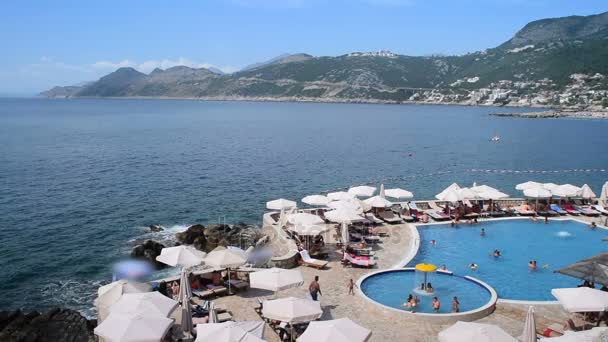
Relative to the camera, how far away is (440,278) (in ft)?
64.7

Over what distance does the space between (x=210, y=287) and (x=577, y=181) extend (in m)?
46.2

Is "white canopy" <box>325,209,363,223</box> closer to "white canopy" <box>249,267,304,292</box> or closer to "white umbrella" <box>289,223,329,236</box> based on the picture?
"white umbrella" <box>289,223,329,236</box>

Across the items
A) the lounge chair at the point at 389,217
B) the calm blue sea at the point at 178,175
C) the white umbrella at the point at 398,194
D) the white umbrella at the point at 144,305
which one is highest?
the white umbrella at the point at 144,305

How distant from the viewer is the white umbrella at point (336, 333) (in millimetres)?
11938

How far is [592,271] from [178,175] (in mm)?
44635

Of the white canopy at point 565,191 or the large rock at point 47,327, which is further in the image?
the white canopy at point 565,191

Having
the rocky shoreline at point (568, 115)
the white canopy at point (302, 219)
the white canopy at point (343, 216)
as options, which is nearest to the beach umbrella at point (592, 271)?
the white canopy at point (343, 216)

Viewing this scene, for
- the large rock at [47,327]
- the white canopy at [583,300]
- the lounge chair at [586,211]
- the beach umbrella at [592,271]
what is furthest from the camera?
the lounge chair at [586,211]

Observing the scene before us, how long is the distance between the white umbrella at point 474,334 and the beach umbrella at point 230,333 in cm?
464

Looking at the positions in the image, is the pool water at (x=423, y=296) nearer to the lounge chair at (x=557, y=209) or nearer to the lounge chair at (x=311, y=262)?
the lounge chair at (x=311, y=262)

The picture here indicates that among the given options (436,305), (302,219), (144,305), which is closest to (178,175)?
(302,219)

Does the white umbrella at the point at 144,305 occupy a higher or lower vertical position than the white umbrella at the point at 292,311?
higher

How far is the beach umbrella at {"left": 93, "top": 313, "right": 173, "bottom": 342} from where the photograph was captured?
1229 centimetres

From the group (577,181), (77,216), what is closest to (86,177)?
(77,216)
